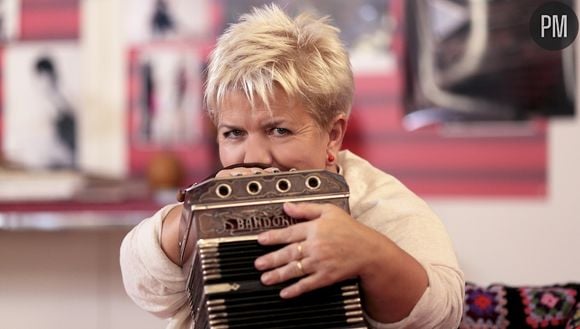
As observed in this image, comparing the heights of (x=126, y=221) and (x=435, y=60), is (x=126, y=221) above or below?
below

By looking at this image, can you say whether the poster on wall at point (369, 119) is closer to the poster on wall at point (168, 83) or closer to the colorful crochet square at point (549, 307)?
the poster on wall at point (168, 83)

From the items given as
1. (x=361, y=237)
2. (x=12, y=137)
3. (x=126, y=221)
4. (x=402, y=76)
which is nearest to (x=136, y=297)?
(x=361, y=237)

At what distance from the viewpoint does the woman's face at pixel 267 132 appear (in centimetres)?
129

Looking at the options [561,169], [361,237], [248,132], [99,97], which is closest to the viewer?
[361,237]

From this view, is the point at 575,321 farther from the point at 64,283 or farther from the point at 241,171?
the point at 64,283

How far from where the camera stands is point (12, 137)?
2938mm

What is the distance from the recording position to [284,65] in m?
1.30

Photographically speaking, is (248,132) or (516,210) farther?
(516,210)

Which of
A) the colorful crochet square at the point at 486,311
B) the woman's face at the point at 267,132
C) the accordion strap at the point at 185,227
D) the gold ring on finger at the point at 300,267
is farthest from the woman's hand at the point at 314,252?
the colorful crochet square at the point at 486,311

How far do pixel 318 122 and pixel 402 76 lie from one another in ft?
4.55

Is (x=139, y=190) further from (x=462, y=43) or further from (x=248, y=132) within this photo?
(x=248, y=132)

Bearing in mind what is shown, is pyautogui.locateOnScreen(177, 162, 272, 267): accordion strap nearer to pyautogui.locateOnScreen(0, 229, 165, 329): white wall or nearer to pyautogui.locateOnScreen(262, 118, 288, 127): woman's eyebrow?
pyautogui.locateOnScreen(262, 118, 288, 127): woman's eyebrow

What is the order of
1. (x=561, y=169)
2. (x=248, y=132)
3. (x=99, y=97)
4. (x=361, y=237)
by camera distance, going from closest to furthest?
(x=361, y=237), (x=248, y=132), (x=561, y=169), (x=99, y=97)

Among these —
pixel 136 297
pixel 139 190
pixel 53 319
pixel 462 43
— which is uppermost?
pixel 462 43
